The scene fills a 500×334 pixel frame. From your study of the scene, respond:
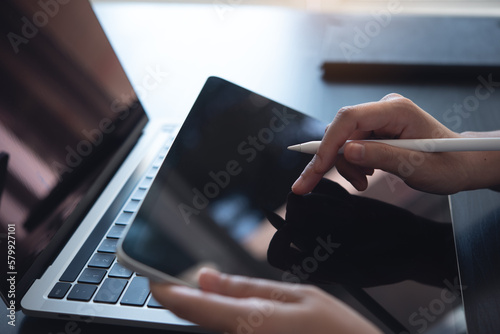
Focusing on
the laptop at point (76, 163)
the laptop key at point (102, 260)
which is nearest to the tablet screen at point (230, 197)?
the laptop at point (76, 163)

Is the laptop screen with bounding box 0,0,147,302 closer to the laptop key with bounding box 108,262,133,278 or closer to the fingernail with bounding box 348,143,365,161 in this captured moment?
the laptop key with bounding box 108,262,133,278

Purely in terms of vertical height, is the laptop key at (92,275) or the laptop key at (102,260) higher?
the laptop key at (102,260)

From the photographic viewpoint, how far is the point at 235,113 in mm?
562

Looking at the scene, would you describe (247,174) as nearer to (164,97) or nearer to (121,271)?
(121,271)

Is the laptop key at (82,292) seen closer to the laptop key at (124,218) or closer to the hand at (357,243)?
the laptop key at (124,218)

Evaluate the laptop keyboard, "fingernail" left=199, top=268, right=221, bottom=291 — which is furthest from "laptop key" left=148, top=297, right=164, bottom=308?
"fingernail" left=199, top=268, right=221, bottom=291

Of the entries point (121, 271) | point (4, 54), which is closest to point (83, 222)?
point (121, 271)

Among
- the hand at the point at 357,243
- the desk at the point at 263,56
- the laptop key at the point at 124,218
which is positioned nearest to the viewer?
the hand at the point at 357,243

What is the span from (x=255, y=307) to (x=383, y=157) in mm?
273

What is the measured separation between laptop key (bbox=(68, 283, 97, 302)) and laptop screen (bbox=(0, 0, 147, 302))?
0.18 ft

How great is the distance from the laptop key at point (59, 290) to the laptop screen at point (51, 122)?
34 mm

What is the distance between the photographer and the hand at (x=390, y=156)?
1.62 ft

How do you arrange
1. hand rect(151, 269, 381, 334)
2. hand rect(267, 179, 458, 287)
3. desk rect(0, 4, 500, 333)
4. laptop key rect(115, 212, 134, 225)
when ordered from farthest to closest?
desk rect(0, 4, 500, 333) → laptop key rect(115, 212, 134, 225) → hand rect(267, 179, 458, 287) → hand rect(151, 269, 381, 334)

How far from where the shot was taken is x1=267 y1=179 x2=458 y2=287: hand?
0.42 m
